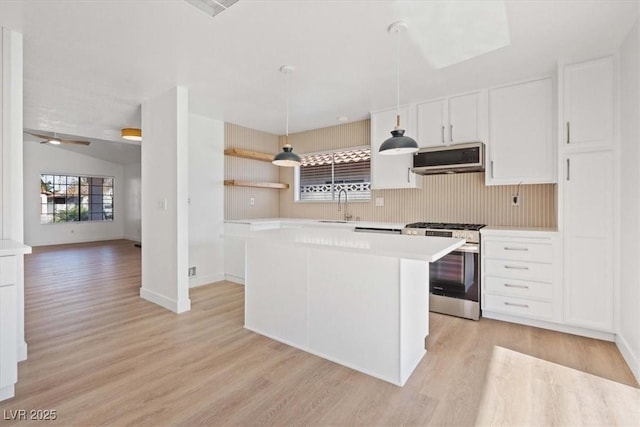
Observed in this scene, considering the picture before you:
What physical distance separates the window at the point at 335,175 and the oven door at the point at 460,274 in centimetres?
174

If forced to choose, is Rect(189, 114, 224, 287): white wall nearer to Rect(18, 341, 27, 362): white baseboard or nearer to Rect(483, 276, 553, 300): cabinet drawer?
Rect(18, 341, 27, 362): white baseboard

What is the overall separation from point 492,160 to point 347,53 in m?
1.99

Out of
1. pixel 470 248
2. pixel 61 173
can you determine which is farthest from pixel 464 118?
pixel 61 173

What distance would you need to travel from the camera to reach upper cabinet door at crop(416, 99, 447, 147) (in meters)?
3.62

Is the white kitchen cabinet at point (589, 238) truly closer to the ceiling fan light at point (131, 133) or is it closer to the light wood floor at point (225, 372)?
the light wood floor at point (225, 372)

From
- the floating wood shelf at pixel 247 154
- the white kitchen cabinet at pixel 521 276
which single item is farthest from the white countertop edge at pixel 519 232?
the floating wood shelf at pixel 247 154

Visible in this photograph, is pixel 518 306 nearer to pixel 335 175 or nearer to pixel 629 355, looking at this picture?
pixel 629 355

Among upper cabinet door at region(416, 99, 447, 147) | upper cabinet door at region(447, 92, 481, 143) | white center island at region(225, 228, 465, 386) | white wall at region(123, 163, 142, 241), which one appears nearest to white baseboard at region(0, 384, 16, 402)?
white center island at region(225, 228, 465, 386)

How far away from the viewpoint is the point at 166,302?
349 centimetres

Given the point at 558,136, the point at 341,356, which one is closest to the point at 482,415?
the point at 341,356

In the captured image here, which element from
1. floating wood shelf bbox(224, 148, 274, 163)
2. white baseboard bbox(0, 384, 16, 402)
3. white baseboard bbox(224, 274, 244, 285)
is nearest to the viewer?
white baseboard bbox(0, 384, 16, 402)

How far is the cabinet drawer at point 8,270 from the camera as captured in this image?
5.90 feet

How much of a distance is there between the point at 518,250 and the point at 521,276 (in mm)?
257

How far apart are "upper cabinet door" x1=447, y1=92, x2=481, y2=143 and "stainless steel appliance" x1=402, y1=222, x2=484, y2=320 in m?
1.04
